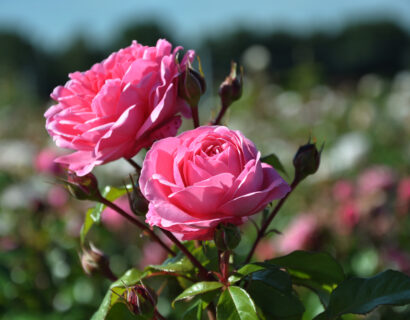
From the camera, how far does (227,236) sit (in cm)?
36

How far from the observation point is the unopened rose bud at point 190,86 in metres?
0.43

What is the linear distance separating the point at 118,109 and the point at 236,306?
0.17m

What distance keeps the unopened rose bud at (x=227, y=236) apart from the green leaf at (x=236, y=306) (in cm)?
4

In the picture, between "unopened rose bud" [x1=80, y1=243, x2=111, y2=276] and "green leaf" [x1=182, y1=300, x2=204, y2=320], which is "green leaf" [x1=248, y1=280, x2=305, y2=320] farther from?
"unopened rose bud" [x1=80, y1=243, x2=111, y2=276]

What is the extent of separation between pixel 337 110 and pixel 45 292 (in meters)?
3.36

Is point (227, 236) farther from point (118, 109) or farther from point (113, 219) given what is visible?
point (113, 219)

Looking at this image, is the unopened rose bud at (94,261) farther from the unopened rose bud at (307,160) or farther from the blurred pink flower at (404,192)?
the blurred pink flower at (404,192)

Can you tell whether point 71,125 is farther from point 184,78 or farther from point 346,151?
point 346,151

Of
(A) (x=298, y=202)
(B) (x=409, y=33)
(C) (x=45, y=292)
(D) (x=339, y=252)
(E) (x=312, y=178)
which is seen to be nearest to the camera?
(C) (x=45, y=292)

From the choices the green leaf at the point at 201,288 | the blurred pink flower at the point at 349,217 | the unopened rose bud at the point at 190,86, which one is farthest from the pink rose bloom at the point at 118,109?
the blurred pink flower at the point at 349,217

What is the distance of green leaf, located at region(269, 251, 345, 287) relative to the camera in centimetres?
44

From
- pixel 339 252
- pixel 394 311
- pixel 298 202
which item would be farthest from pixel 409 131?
pixel 394 311

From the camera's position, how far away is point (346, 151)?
7.53ft

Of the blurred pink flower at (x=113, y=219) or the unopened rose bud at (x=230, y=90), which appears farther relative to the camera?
the blurred pink flower at (x=113, y=219)
